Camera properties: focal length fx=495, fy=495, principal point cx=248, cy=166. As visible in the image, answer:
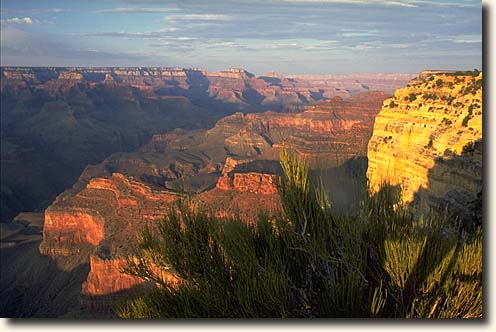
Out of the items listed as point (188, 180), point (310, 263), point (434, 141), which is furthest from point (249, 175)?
point (310, 263)

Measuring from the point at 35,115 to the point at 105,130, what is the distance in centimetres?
2223

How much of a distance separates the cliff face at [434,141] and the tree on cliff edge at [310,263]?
237 centimetres

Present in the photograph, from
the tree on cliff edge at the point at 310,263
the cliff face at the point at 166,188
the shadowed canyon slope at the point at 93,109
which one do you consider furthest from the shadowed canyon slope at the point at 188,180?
the shadowed canyon slope at the point at 93,109

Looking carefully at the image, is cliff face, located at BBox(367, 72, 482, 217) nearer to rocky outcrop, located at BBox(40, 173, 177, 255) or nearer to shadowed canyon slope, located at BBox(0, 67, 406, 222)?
rocky outcrop, located at BBox(40, 173, 177, 255)

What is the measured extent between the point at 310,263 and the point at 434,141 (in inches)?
334

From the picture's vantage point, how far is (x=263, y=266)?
4.68 m

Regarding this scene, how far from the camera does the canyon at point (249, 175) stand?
7.51m

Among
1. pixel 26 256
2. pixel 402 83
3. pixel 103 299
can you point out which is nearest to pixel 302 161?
pixel 402 83

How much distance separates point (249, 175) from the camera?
30562 millimetres

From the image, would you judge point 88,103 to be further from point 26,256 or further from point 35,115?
point 26,256

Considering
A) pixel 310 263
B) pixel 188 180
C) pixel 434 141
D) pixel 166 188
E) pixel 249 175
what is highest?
pixel 310 263

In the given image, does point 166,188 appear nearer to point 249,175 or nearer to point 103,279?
point 249,175

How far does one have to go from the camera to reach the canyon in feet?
24.6

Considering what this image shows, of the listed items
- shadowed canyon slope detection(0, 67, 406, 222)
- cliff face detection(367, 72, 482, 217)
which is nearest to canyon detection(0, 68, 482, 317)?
cliff face detection(367, 72, 482, 217)
